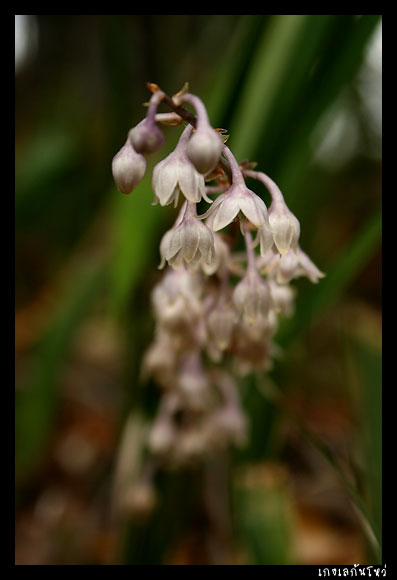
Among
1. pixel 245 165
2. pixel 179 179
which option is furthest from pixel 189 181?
pixel 245 165

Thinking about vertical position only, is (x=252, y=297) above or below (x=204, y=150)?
below

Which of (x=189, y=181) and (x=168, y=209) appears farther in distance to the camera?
(x=168, y=209)

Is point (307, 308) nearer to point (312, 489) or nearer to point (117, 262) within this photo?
point (117, 262)

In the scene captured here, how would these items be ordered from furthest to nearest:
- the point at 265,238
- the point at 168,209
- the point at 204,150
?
the point at 168,209 < the point at 265,238 < the point at 204,150

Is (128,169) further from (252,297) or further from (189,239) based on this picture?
(252,297)

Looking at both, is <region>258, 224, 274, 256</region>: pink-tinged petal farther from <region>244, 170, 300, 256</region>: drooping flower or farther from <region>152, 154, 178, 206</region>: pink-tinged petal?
<region>152, 154, 178, 206</region>: pink-tinged petal

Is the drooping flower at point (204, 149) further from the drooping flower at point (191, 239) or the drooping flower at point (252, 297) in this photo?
the drooping flower at point (252, 297)
